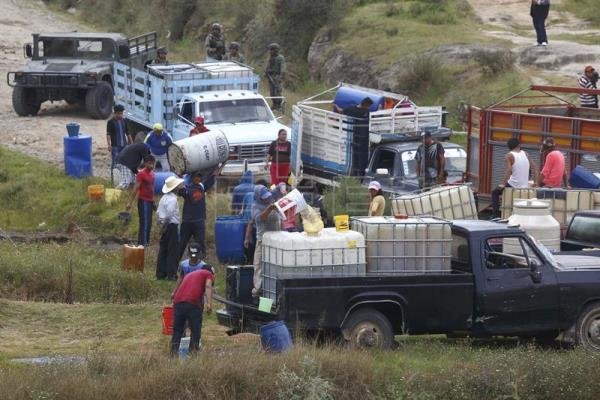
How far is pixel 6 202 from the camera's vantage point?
24.3m

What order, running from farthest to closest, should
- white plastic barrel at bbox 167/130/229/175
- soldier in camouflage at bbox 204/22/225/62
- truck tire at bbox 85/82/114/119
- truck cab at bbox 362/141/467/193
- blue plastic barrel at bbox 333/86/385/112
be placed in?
1. soldier in camouflage at bbox 204/22/225/62
2. truck tire at bbox 85/82/114/119
3. blue plastic barrel at bbox 333/86/385/112
4. white plastic barrel at bbox 167/130/229/175
5. truck cab at bbox 362/141/467/193

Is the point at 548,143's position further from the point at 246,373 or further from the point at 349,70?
the point at 349,70

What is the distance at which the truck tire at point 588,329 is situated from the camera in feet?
47.6

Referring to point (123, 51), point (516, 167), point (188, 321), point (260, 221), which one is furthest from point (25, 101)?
point (188, 321)

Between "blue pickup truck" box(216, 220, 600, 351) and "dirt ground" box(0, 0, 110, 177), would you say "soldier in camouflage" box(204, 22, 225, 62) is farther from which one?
"blue pickup truck" box(216, 220, 600, 351)

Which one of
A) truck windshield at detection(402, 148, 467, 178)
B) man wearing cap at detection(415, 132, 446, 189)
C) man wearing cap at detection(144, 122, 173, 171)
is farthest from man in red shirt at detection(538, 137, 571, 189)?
man wearing cap at detection(144, 122, 173, 171)

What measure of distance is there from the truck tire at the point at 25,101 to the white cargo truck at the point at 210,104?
3.58 metres

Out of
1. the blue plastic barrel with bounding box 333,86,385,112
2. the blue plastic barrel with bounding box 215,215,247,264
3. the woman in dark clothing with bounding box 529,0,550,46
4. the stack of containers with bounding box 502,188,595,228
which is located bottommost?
the blue plastic barrel with bounding box 215,215,247,264

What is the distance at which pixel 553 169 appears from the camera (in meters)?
18.9

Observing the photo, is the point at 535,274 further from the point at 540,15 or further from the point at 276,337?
the point at 540,15

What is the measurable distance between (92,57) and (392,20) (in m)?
9.76

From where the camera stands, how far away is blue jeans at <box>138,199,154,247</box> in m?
19.7

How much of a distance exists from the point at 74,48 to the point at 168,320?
18.3m

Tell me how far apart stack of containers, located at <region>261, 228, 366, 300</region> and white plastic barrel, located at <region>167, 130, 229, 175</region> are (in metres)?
7.30
